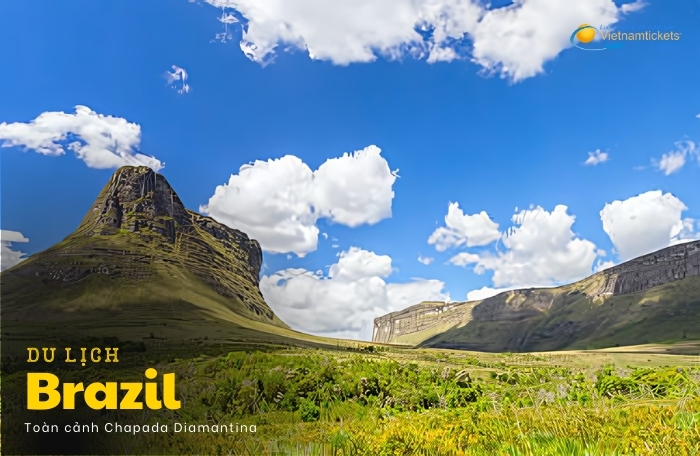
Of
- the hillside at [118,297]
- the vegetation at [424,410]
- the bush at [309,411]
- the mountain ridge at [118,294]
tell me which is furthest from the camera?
the mountain ridge at [118,294]

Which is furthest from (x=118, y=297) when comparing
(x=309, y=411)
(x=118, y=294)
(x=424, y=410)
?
(x=424, y=410)

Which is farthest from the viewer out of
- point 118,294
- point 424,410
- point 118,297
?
point 118,294

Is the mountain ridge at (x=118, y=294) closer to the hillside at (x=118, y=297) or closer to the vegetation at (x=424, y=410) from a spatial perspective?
the hillside at (x=118, y=297)

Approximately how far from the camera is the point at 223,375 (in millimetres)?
17062

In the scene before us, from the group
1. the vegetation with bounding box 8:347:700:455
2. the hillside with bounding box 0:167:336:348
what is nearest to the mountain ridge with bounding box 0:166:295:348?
the hillside with bounding box 0:167:336:348

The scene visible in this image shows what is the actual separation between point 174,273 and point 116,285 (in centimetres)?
2802

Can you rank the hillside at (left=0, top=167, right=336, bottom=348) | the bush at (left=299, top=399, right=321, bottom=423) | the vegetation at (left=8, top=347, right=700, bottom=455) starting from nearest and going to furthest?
the vegetation at (left=8, top=347, right=700, bottom=455)
the bush at (left=299, top=399, right=321, bottom=423)
the hillside at (left=0, top=167, right=336, bottom=348)

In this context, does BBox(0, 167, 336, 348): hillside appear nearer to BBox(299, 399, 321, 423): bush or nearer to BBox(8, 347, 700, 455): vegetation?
BBox(8, 347, 700, 455): vegetation

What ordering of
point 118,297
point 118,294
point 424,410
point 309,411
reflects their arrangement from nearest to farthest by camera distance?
point 424,410 < point 309,411 < point 118,297 < point 118,294

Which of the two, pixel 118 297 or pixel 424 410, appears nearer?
pixel 424 410

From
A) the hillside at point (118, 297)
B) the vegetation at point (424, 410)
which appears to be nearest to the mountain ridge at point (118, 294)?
the hillside at point (118, 297)

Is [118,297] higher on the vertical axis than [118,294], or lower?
lower

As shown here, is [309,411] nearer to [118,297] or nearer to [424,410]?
[424,410]

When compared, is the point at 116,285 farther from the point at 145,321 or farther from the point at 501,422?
the point at 501,422
